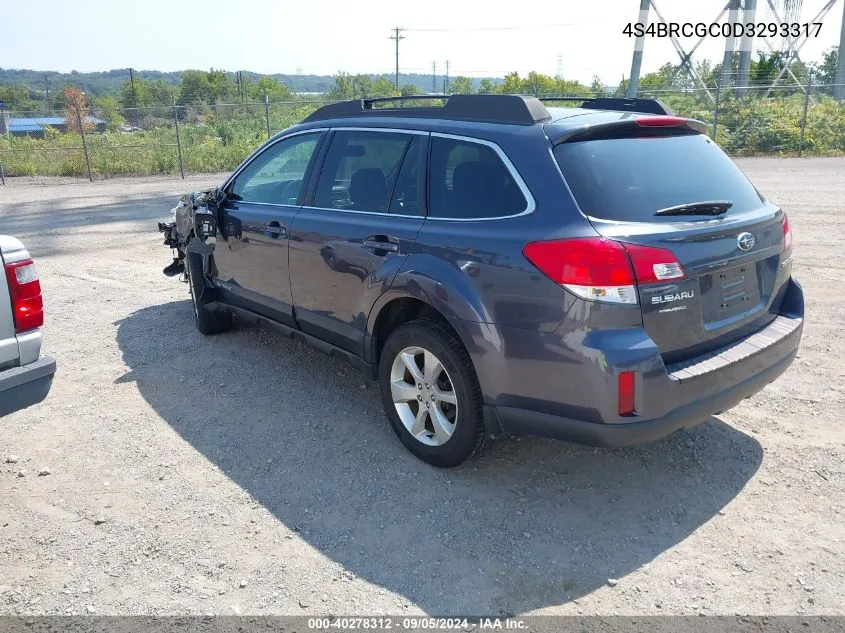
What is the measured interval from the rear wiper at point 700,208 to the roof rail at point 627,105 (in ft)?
2.45

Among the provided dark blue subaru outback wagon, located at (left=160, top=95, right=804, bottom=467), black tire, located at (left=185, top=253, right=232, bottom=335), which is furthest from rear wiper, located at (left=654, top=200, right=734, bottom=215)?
black tire, located at (left=185, top=253, right=232, bottom=335)

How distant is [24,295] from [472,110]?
8.08 feet

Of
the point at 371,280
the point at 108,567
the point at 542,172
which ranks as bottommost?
the point at 108,567

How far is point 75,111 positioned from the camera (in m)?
20.1

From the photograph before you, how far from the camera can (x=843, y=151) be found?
2130cm

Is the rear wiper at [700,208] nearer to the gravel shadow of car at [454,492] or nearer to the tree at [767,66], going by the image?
the gravel shadow of car at [454,492]

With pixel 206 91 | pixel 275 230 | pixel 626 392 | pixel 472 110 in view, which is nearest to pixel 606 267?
pixel 626 392

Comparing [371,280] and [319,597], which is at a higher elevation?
[371,280]

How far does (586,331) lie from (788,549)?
135cm

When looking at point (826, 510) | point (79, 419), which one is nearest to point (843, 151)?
point (826, 510)

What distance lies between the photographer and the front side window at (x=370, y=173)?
158 inches

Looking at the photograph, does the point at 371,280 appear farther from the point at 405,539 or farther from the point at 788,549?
the point at 788,549

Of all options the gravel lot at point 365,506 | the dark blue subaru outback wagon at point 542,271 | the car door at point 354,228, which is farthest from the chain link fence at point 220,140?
the dark blue subaru outback wagon at point 542,271

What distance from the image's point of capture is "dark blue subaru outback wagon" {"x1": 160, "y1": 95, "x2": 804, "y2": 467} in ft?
10.0
